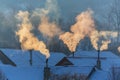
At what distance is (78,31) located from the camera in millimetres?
39594

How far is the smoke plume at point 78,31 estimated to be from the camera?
37656mm

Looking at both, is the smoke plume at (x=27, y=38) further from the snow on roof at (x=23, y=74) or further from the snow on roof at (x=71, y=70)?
the snow on roof at (x=23, y=74)

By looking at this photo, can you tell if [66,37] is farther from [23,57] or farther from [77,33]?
[23,57]

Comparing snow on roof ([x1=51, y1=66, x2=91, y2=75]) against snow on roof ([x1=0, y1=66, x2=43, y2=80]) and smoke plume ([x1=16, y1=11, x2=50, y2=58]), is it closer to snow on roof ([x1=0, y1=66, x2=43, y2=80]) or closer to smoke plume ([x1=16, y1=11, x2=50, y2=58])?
snow on roof ([x1=0, y1=66, x2=43, y2=80])

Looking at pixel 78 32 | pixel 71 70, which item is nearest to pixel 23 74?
pixel 71 70

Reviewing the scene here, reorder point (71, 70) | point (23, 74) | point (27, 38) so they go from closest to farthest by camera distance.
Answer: point (23, 74), point (71, 70), point (27, 38)

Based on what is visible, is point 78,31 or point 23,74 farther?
point 78,31

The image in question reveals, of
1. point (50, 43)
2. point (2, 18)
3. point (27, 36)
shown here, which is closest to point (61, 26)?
point (50, 43)

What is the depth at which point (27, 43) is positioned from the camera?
32594 millimetres

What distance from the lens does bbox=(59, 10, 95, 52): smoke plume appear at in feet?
124

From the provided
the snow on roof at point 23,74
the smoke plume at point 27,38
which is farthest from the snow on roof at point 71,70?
the smoke plume at point 27,38

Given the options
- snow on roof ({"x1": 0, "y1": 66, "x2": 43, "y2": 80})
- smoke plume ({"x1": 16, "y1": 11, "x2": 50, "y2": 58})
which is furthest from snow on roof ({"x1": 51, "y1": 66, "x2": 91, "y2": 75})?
smoke plume ({"x1": 16, "y1": 11, "x2": 50, "y2": 58})

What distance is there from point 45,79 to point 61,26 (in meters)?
42.8

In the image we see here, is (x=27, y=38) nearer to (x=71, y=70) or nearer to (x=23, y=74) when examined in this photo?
(x=23, y=74)
